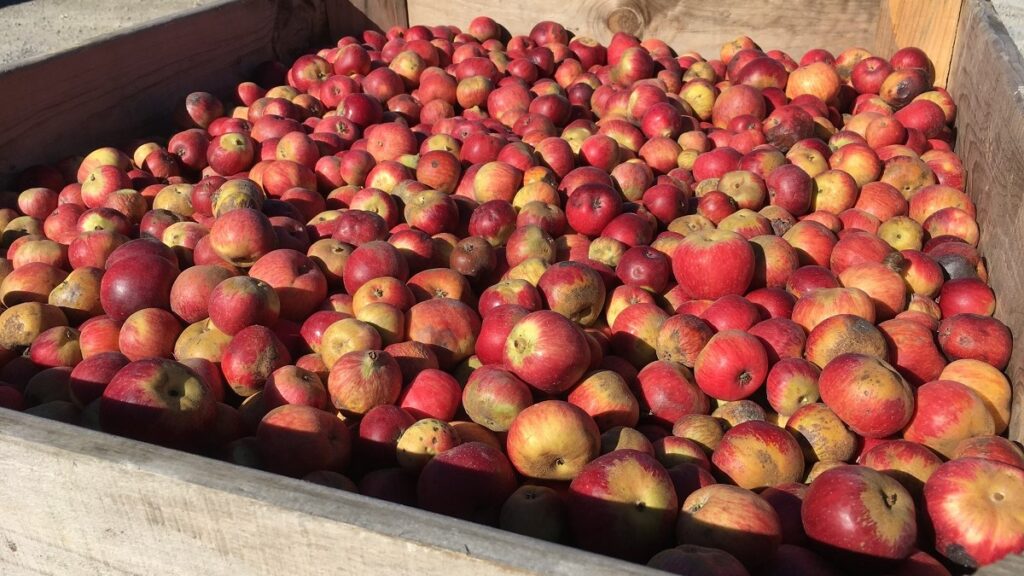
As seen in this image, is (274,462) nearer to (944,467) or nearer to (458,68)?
(944,467)

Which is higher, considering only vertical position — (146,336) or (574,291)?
(574,291)

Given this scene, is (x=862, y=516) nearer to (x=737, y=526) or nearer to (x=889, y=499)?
(x=889, y=499)

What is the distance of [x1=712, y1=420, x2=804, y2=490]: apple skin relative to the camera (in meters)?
2.38

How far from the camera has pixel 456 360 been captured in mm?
3137

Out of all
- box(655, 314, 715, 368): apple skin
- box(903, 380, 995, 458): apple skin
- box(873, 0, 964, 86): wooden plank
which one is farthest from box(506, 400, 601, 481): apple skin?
box(873, 0, 964, 86): wooden plank

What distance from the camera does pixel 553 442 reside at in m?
2.39

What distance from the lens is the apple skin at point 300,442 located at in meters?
2.42

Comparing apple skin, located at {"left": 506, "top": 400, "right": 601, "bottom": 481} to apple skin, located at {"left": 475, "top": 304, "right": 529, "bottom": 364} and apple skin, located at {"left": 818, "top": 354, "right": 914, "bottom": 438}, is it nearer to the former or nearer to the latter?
apple skin, located at {"left": 475, "top": 304, "right": 529, "bottom": 364}

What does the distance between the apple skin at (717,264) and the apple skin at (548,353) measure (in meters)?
0.71

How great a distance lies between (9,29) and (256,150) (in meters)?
5.58

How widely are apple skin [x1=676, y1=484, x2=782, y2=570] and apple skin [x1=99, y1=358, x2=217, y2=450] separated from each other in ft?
5.02

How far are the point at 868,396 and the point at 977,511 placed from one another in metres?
0.52

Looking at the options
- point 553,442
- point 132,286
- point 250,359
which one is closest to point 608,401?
point 553,442

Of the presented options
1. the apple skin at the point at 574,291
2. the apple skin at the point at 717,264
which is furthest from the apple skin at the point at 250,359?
the apple skin at the point at 717,264
